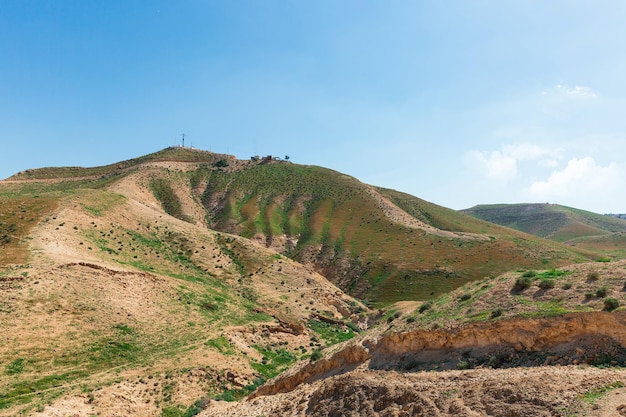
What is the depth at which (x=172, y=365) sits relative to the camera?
28859 millimetres

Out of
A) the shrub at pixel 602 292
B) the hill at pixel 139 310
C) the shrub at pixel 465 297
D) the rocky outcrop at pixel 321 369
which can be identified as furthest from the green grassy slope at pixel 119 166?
the shrub at pixel 602 292

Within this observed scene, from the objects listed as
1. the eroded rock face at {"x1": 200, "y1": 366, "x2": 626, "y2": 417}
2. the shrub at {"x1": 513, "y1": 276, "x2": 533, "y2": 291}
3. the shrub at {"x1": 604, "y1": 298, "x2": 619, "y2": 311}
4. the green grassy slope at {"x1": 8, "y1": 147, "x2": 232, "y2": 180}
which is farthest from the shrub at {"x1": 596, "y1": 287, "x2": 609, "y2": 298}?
the green grassy slope at {"x1": 8, "y1": 147, "x2": 232, "y2": 180}

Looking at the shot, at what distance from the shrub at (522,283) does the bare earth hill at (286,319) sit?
6 cm

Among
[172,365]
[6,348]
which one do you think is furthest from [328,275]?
[6,348]

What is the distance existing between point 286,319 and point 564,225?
14971 centimetres

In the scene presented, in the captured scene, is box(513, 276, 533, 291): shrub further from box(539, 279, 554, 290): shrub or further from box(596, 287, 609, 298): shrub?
box(596, 287, 609, 298): shrub

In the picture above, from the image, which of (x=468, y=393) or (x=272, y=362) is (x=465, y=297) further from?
(x=272, y=362)

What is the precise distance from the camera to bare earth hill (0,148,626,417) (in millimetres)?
13656

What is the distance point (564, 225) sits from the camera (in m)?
157

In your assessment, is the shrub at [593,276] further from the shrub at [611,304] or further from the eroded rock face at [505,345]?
the eroded rock face at [505,345]

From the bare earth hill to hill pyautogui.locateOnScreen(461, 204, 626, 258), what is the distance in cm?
6159

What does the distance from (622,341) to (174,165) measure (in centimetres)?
11052

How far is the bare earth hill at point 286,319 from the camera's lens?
13.7 metres

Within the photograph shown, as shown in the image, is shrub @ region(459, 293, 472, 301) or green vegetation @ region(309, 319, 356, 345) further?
green vegetation @ region(309, 319, 356, 345)
